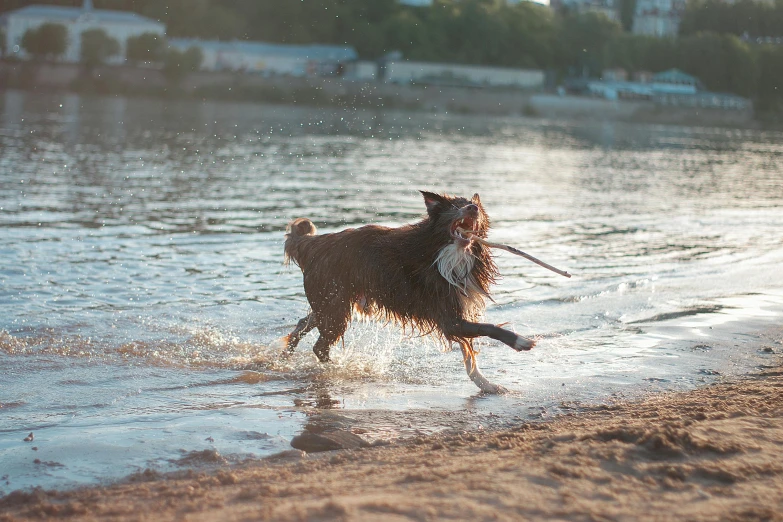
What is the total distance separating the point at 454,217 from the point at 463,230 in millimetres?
135

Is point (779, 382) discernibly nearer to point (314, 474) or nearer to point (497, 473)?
point (497, 473)

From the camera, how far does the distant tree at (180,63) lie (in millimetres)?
83338

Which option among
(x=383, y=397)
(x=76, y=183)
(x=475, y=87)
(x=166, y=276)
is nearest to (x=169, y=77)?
(x=475, y=87)

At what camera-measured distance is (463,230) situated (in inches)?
282

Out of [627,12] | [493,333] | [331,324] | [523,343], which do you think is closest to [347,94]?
[331,324]

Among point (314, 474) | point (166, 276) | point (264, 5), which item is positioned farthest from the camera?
point (264, 5)

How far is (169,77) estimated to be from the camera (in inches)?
3278

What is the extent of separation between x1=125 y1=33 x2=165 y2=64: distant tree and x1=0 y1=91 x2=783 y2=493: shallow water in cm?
6535

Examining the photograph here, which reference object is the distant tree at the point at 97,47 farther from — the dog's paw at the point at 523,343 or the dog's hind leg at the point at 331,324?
the dog's paw at the point at 523,343

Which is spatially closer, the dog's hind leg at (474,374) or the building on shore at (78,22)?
the dog's hind leg at (474,374)

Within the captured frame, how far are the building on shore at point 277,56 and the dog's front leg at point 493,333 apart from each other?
93.1 metres

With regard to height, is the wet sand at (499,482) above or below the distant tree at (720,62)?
below

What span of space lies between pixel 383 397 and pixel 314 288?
1.22m

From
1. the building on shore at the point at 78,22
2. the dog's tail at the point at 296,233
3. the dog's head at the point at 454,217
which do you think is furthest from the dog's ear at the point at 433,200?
the building on shore at the point at 78,22
